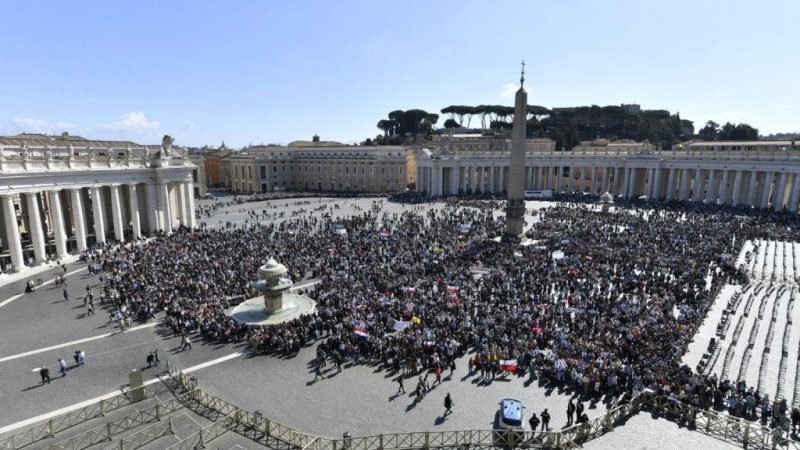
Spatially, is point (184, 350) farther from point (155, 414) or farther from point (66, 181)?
point (66, 181)

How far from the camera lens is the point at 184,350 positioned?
1709 centimetres

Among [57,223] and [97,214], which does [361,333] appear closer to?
[57,223]

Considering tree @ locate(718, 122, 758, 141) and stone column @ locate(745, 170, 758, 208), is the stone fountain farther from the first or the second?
tree @ locate(718, 122, 758, 141)

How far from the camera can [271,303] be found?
19844 mm

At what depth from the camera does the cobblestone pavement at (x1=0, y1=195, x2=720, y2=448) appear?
12.7 meters

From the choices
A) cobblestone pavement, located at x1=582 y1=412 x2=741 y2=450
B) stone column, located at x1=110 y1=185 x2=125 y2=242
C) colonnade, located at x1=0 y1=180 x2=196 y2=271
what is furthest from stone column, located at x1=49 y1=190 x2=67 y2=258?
cobblestone pavement, located at x1=582 y1=412 x2=741 y2=450

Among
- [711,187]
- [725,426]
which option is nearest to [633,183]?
[711,187]

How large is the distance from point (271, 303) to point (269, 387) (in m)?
5.85

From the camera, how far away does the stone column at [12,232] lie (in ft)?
89.5

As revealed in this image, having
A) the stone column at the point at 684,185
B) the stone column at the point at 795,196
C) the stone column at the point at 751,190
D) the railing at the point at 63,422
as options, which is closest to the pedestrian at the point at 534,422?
the railing at the point at 63,422

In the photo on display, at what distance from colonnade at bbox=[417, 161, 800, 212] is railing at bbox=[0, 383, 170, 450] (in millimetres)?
60733

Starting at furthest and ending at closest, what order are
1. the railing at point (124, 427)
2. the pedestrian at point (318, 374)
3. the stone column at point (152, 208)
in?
the stone column at point (152, 208) < the pedestrian at point (318, 374) < the railing at point (124, 427)

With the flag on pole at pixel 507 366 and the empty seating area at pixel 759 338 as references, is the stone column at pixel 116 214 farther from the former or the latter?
the empty seating area at pixel 759 338

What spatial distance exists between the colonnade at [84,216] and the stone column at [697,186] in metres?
62.1
